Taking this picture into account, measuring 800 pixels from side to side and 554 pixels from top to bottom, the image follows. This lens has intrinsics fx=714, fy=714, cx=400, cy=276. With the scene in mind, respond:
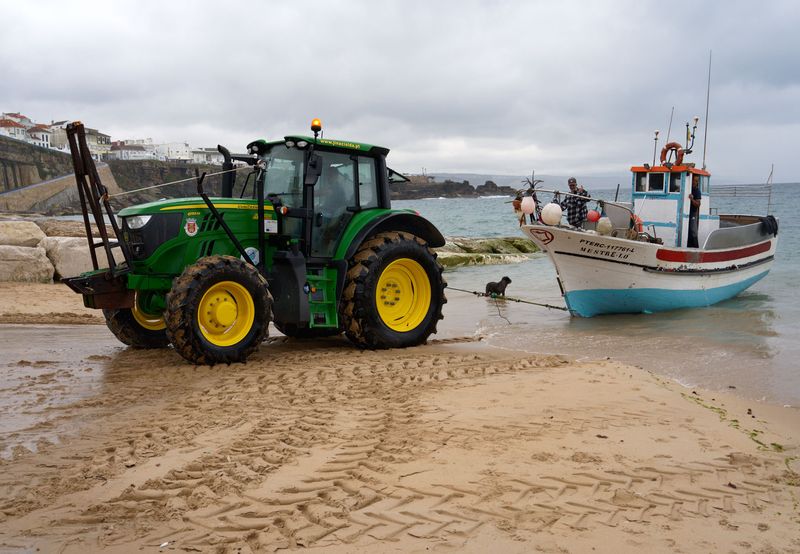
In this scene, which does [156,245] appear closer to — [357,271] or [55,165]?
[357,271]

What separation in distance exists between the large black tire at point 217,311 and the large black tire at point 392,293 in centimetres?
108

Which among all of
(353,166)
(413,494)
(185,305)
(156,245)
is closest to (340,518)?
(413,494)

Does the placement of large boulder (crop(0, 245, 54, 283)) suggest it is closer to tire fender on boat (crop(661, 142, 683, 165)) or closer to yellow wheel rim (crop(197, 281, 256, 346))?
yellow wheel rim (crop(197, 281, 256, 346))

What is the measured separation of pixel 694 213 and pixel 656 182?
87 centimetres

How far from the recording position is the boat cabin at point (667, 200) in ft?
41.7

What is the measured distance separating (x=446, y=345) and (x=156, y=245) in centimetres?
355

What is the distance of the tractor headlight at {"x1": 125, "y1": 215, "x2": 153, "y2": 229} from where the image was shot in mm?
6805

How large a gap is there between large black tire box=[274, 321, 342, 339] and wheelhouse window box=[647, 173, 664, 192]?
7003 millimetres

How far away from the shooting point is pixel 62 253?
42.5 ft

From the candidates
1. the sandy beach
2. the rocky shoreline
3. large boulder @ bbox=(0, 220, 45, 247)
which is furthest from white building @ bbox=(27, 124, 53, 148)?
the sandy beach

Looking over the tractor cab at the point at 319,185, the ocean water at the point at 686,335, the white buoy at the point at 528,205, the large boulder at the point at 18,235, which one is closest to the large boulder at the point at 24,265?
the large boulder at the point at 18,235

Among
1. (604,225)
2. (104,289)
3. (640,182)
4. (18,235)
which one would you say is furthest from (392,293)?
(18,235)

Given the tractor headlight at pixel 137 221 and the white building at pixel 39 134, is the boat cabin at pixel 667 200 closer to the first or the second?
A: the tractor headlight at pixel 137 221

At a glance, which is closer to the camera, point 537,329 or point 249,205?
point 249,205
